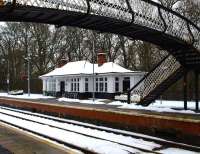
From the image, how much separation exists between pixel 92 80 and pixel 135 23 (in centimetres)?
3065

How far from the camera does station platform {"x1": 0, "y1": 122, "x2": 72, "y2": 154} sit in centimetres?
1350

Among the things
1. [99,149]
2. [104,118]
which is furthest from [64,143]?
[104,118]

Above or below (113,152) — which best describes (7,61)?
above

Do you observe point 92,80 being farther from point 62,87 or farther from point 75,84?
point 62,87

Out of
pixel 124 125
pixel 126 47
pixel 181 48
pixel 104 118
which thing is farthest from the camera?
pixel 126 47

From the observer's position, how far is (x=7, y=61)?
277 ft

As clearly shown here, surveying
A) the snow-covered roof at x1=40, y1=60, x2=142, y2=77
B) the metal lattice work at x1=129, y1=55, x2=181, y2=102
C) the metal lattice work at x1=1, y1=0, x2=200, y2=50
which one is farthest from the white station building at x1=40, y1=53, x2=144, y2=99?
the metal lattice work at x1=1, y1=0, x2=200, y2=50

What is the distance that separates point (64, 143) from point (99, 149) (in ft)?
6.72

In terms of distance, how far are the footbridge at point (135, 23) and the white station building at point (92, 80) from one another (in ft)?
48.4

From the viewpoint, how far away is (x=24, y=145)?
49.0ft

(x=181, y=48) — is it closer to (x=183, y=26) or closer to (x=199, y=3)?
(x=183, y=26)

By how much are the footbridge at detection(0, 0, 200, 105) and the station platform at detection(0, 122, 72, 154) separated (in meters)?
4.61

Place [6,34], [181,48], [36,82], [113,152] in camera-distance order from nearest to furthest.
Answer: [113,152], [181,48], [36,82], [6,34]

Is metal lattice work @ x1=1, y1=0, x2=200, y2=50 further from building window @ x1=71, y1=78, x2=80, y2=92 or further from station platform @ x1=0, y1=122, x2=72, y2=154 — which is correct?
building window @ x1=71, y1=78, x2=80, y2=92
